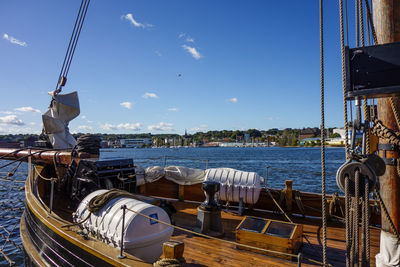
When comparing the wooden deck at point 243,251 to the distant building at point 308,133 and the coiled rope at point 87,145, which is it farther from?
the distant building at point 308,133

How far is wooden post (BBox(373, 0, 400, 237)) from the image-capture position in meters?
3.22

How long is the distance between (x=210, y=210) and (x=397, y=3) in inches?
181

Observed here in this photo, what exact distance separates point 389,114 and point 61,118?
10.3 metres

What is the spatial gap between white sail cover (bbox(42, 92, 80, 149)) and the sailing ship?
5cm

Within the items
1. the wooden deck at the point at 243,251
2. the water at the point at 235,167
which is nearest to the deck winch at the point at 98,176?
the water at the point at 235,167

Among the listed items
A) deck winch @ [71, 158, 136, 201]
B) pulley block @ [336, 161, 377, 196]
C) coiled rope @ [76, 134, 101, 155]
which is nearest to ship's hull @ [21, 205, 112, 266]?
deck winch @ [71, 158, 136, 201]

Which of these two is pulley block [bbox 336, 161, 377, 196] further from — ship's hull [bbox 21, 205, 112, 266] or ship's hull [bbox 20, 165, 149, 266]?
ship's hull [bbox 21, 205, 112, 266]

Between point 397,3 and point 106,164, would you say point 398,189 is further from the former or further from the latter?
point 106,164

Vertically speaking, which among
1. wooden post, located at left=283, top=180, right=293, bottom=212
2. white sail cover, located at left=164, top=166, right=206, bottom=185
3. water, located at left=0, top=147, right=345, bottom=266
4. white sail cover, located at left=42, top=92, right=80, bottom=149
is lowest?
water, located at left=0, top=147, right=345, bottom=266

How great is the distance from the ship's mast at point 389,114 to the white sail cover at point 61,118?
9.60 meters

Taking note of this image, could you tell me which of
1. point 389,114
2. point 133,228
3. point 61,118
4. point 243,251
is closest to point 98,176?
point 133,228

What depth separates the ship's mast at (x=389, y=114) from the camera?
10.6 feet

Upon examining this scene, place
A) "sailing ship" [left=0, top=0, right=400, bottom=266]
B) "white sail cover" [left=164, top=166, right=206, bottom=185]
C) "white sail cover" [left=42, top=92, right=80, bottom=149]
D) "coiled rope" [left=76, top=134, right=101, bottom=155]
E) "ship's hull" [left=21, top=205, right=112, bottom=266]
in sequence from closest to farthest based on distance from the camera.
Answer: "sailing ship" [left=0, top=0, right=400, bottom=266] < "ship's hull" [left=21, top=205, right=112, bottom=266] < "coiled rope" [left=76, top=134, right=101, bottom=155] < "white sail cover" [left=164, top=166, right=206, bottom=185] < "white sail cover" [left=42, top=92, right=80, bottom=149]

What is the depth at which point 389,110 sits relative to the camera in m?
3.31
